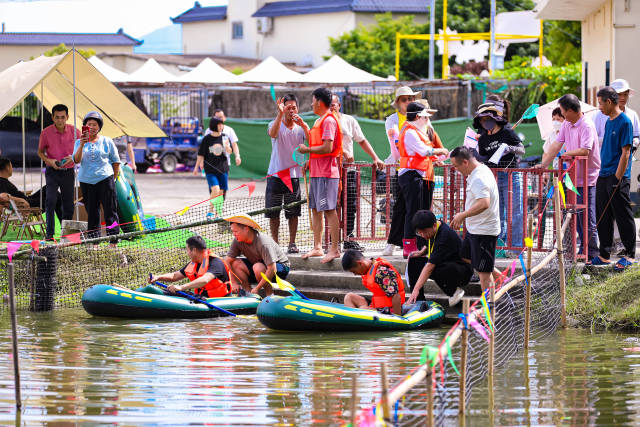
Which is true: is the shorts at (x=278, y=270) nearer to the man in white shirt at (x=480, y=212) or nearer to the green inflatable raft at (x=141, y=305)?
the green inflatable raft at (x=141, y=305)

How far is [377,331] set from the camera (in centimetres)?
1066

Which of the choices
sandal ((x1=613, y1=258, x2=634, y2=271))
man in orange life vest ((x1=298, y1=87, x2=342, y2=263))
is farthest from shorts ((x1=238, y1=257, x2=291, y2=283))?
sandal ((x1=613, y1=258, x2=634, y2=271))

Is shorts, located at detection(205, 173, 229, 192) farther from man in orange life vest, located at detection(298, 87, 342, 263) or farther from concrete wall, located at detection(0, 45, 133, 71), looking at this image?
concrete wall, located at detection(0, 45, 133, 71)

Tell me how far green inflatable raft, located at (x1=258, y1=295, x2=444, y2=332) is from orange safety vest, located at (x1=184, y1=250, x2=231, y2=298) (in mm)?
1535

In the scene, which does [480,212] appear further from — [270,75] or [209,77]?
[209,77]

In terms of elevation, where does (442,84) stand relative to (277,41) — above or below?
below

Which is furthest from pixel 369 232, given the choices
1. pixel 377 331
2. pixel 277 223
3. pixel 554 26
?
pixel 554 26

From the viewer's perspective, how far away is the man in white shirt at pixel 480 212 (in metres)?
10.1

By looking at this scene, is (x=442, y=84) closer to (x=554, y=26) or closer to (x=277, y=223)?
(x=554, y=26)

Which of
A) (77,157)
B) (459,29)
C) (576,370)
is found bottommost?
(576,370)

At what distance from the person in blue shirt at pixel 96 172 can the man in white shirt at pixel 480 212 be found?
213 inches

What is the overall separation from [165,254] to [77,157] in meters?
1.71

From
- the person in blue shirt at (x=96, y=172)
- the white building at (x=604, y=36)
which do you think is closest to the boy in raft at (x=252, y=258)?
the person in blue shirt at (x=96, y=172)

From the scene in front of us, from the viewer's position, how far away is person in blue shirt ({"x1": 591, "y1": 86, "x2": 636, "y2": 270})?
37.8 feet
